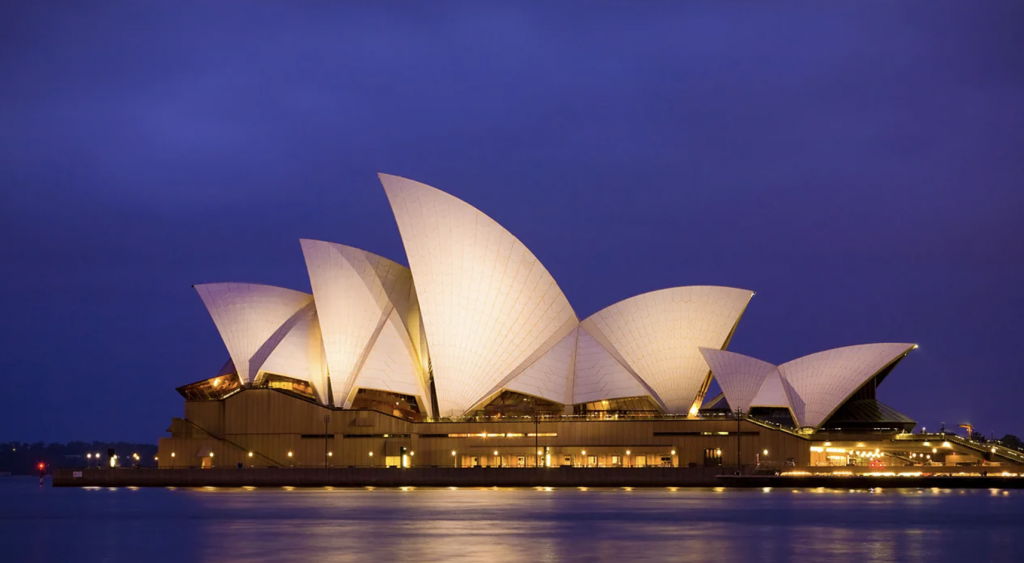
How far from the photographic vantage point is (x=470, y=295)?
7356cm

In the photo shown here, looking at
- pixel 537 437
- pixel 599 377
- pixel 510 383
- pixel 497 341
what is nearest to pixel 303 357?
pixel 497 341

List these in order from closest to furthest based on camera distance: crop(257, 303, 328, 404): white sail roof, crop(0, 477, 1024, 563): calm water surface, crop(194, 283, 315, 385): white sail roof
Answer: crop(0, 477, 1024, 563): calm water surface
crop(257, 303, 328, 404): white sail roof
crop(194, 283, 315, 385): white sail roof

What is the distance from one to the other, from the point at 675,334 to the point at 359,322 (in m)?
19.4

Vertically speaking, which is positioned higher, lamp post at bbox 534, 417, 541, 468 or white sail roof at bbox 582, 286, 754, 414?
white sail roof at bbox 582, 286, 754, 414

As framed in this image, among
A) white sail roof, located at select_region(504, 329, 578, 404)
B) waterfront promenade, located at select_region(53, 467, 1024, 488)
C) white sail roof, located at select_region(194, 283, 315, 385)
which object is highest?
white sail roof, located at select_region(194, 283, 315, 385)

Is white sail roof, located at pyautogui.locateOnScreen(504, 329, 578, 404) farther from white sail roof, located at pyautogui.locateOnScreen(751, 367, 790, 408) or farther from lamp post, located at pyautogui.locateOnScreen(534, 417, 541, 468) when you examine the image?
white sail roof, located at pyautogui.locateOnScreen(751, 367, 790, 408)

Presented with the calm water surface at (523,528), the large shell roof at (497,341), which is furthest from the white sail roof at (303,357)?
the calm water surface at (523,528)

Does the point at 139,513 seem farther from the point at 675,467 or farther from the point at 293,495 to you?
the point at 675,467

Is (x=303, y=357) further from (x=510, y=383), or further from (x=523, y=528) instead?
(x=523, y=528)

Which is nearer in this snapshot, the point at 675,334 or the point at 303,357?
the point at 675,334

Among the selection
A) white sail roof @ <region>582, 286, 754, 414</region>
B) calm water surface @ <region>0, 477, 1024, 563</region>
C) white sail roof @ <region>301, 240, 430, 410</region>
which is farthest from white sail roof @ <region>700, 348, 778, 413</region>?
white sail roof @ <region>301, 240, 430, 410</region>

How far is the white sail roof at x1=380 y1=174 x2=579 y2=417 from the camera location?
71.9 m

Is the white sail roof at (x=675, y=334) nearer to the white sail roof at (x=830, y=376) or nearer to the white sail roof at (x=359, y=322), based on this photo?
the white sail roof at (x=830, y=376)

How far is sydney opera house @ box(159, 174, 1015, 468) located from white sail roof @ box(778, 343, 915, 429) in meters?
0.09
